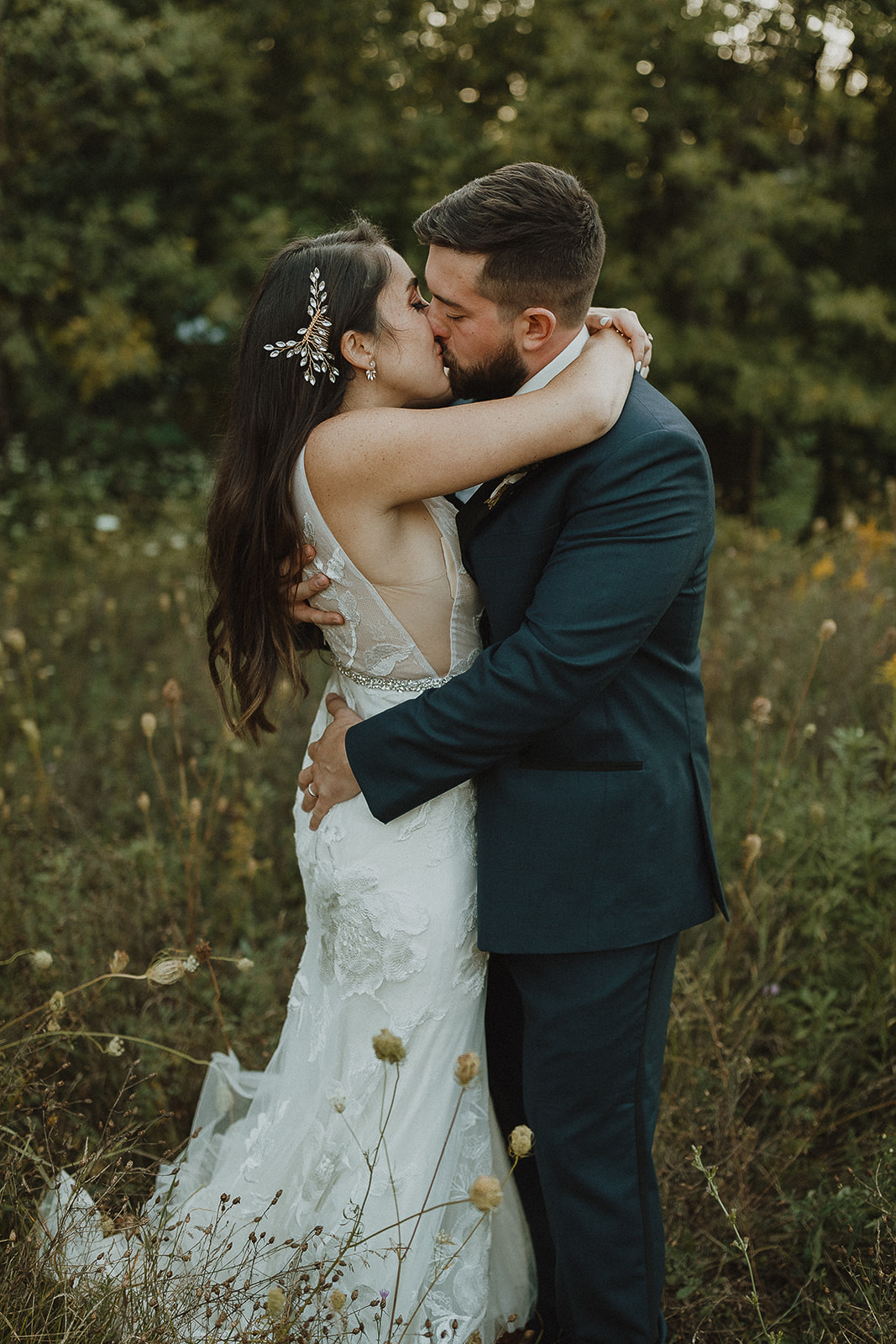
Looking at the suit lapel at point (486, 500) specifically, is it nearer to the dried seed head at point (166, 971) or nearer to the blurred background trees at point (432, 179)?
the dried seed head at point (166, 971)

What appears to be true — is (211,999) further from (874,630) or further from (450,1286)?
(874,630)

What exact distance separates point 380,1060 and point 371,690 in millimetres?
790

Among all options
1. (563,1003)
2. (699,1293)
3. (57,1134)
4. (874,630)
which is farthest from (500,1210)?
(874,630)

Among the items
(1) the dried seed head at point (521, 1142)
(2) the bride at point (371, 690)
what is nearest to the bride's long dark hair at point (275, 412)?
(2) the bride at point (371, 690)

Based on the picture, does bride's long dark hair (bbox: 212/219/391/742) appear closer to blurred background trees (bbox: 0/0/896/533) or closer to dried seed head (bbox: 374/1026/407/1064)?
dried seed head (bbox: 374/1026/407/1064)

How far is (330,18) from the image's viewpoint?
9.70m

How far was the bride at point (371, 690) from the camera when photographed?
6.77 ft

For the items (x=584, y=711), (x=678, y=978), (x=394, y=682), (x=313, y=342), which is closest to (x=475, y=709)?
(x=584, y=711)

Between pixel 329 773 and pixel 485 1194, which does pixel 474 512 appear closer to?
pixel 329 773

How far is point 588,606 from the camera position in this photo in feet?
5.98

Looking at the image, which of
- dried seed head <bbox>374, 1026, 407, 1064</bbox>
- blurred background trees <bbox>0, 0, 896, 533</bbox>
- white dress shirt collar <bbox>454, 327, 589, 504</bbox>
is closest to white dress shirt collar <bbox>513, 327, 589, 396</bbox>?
white dress shirt collar <bbox>454, 327, 589, 504</bbox>

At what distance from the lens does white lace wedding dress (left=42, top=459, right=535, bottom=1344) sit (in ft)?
6.94

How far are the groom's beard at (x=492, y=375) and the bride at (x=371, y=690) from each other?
30mm

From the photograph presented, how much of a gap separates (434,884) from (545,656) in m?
0.60
